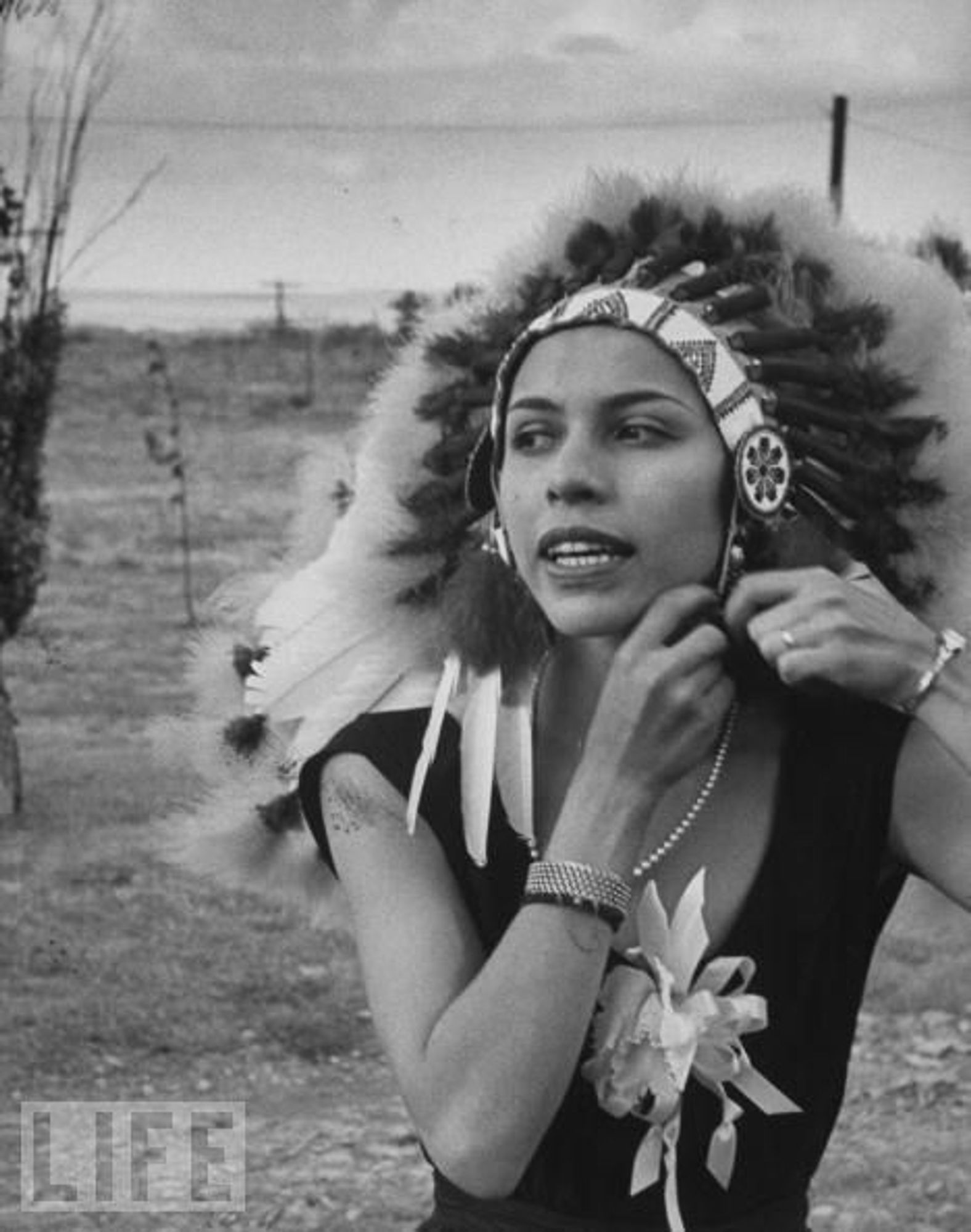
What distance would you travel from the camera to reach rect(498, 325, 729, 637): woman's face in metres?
1.90

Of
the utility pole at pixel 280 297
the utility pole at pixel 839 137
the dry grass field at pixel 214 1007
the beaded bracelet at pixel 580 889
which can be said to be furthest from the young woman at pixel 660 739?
the utility pole at pixel 839 137

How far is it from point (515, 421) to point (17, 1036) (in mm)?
4174

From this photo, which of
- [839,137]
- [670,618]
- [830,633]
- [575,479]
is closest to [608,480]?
[575,479]

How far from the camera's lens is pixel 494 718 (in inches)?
79.9

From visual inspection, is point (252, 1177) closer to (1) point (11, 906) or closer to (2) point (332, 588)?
(1) point (11, 906)

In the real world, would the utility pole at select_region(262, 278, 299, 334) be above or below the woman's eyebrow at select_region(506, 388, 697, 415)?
below

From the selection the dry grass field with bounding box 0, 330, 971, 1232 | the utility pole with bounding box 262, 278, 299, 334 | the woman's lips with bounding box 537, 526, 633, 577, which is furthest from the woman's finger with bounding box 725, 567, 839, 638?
the utility pole with bounding box 262, 278, 299, 334

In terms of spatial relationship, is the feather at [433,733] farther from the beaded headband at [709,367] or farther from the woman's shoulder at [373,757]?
the beaded headband at [709,367]

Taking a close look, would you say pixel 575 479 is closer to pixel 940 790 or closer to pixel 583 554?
pixel 583 554

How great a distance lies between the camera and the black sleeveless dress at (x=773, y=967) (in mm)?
1976

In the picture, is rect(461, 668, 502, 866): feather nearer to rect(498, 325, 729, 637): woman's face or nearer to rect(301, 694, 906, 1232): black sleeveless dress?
rect(301, 694, 906, 1232): black sleeveless dress

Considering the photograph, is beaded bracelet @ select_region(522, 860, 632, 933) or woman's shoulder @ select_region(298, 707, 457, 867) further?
woman's shoulder @ select_region(298, 707, 457, 867)

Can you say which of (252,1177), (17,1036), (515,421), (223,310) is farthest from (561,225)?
(223,310)

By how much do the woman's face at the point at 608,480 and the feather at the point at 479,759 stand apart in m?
0.14
